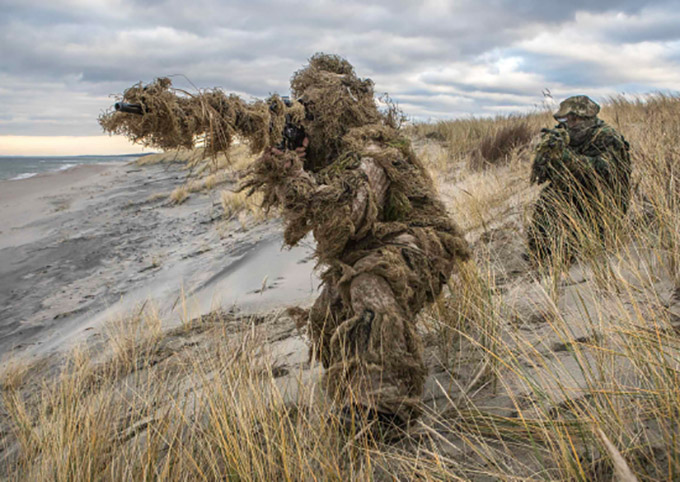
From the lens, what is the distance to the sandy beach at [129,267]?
207 inches

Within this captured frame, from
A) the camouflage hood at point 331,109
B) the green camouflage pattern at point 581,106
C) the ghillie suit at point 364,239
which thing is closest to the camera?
the ghillie suit at point 364,239

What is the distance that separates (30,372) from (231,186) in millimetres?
9166

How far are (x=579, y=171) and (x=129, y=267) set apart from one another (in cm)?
713

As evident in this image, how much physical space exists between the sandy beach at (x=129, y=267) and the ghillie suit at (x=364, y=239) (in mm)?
1808

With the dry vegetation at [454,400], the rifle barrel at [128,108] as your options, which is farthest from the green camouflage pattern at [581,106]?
the rifle barrel at [128,108]

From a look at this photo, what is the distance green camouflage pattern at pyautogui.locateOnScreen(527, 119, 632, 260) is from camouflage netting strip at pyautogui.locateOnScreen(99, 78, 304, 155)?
2718 millimetres

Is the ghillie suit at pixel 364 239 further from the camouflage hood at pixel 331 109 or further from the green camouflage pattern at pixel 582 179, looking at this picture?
the green camouflage pattern at pixel 582 179

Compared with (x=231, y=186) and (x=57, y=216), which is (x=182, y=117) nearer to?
(x=231, y=186)

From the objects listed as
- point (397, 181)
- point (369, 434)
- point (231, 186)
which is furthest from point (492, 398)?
point (231, 186)

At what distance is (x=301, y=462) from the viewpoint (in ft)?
5.41

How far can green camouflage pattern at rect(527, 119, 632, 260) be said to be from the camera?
3.77 metres

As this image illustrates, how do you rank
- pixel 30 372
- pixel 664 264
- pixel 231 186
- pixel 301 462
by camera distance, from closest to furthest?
pixel 301 462 < pixel 664 264 < pixel 30 372 < pixel 231 186

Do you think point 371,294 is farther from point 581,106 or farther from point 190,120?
point 581,106

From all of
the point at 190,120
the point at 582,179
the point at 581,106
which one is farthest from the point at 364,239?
the point at 581,106
